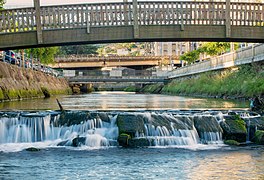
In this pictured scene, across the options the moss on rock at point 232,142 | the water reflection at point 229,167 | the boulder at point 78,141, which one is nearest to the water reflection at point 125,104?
the moss on rock at point 232,142

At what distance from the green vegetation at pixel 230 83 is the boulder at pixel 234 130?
570 inches

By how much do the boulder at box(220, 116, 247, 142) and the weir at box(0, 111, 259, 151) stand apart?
133 millimetres

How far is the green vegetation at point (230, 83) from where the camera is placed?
42.6 meters

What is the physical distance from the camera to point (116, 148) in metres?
21.7

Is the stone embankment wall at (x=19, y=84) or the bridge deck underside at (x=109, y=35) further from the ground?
the bridge deck underside at (x=109, y=35)

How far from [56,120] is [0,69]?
789 inches

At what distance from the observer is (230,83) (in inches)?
2024

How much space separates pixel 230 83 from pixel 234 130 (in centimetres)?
2827

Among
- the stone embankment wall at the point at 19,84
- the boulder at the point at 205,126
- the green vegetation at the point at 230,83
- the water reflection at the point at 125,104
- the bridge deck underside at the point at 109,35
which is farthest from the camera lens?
the stone embankment wall at the point at 19,84

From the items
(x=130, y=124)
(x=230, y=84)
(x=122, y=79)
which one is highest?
(x=122, y=79)

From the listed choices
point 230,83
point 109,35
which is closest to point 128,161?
point 109,35

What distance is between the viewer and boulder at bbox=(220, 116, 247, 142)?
2367cm

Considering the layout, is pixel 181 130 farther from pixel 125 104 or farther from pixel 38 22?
pixel 125 104

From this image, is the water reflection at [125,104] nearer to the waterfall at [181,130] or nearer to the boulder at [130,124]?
the waterfall at [181,130]
